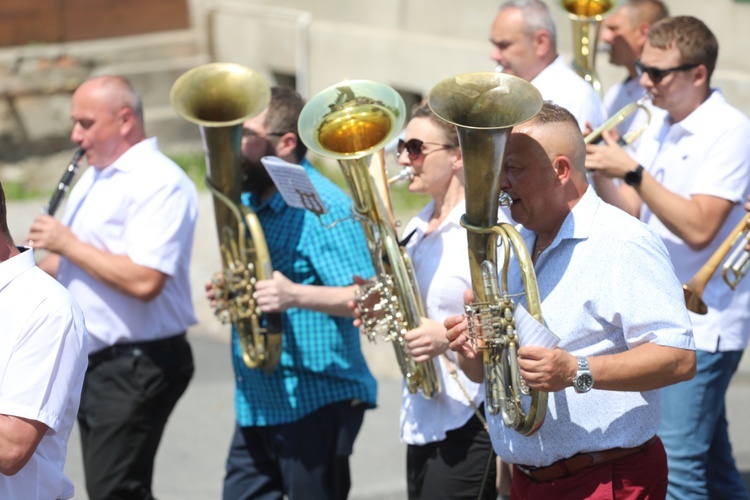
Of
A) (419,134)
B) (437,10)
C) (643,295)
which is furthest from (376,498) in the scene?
(437,10)

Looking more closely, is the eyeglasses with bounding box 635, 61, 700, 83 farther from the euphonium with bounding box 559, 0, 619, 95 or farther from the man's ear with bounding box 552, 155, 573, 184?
the man's ear with bounding box 552, 155, 573, 184

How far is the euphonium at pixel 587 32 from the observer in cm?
558

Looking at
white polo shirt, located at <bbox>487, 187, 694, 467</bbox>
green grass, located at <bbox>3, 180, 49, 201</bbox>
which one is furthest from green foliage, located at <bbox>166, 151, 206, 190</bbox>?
white polo shirt, located at <bbox>487, 187, 694, 467</bbox>

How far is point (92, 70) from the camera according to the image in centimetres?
1116

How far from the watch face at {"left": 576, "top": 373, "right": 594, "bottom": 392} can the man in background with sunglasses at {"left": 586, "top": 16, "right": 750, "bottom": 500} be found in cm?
148

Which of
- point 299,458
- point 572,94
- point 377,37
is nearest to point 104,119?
point 299,458

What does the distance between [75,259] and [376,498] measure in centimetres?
188

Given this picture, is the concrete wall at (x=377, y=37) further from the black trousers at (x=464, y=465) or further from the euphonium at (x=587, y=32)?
the black trousers at (x=464, y=465)

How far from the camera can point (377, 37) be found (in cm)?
1016

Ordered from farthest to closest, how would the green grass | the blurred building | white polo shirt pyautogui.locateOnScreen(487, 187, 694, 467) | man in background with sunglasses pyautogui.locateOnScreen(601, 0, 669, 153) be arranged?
the green grass < the blurred building < man in background with sunglasses pyautogui.locateOnScreen(601, 0, 669, 153) < white polo shirt pyautogui.locateOnScreen(487, 187, 694, 467)

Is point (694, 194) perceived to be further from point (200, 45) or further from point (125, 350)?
point (200, 45)

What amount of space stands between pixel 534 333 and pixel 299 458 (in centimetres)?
169

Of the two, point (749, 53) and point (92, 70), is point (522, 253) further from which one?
point (92, 70)

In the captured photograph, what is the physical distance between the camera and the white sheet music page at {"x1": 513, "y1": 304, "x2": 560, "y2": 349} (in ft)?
8.88
